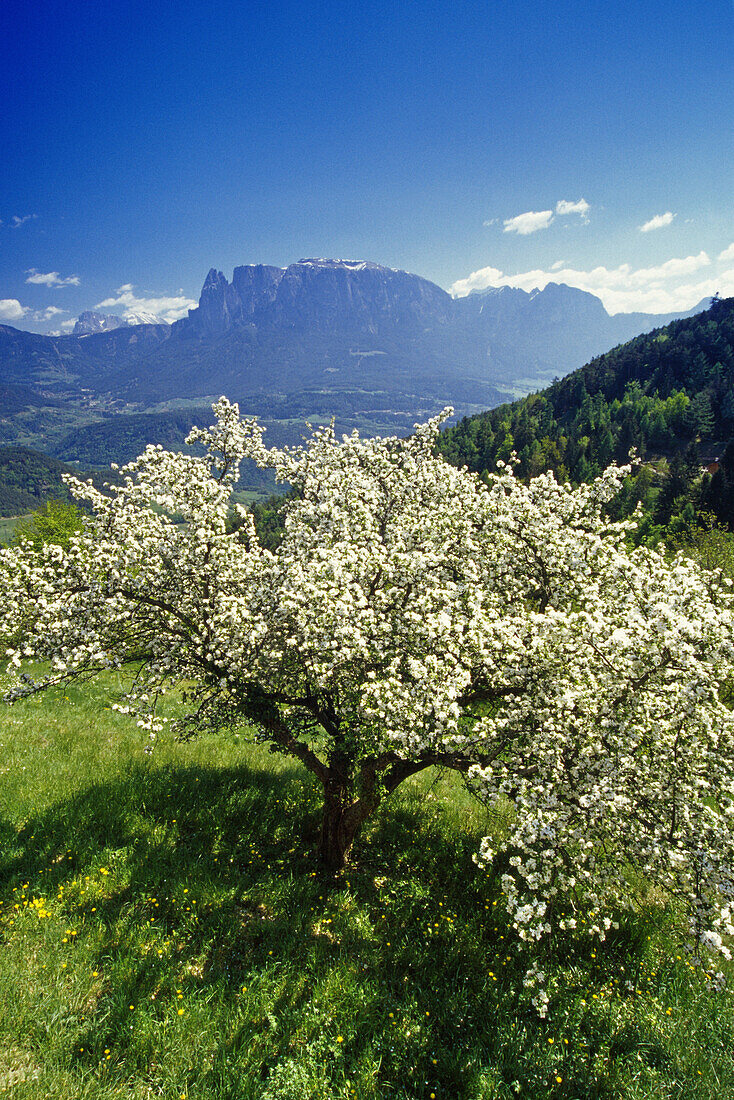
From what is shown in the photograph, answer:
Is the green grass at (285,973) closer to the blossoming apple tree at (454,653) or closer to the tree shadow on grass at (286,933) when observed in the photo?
the tree shadow on grass at (286,933)

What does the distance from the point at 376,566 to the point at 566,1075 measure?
394 inches

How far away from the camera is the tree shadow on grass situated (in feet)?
27.8

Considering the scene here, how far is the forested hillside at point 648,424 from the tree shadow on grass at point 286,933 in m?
82.7

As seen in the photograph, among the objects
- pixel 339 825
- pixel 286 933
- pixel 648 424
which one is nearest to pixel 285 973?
pixel 286 933

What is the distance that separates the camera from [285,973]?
31.7 ft

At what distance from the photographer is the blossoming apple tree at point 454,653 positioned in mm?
8828

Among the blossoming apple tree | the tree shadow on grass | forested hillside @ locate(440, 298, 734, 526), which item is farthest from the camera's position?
forested hillside @ locate(440, 298, 734, 526)

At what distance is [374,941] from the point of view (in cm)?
1101

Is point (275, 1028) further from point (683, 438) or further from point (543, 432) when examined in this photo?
point (683, 438)

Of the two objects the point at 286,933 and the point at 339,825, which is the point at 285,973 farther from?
the point at 339,825

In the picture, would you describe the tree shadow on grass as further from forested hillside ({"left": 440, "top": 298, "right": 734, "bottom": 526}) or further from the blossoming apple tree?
forested hillside ({"left": 440, "top": 298, "right": 734, "bottom": 526})

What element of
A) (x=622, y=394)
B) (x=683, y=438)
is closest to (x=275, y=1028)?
(x=683, y=438)

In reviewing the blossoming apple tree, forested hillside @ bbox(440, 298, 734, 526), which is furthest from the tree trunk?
forested hillside @ bbox(440, 298, 734, 526)

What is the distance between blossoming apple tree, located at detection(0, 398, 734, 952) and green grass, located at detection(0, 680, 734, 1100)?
4.84 feet
